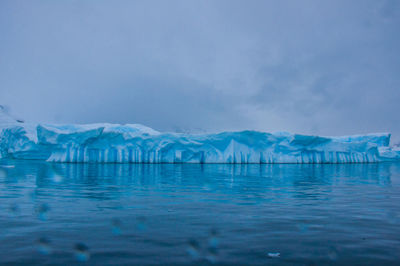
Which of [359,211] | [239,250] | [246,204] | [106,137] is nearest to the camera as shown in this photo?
[239,250]

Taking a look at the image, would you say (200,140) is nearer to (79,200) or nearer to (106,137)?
(106,137)

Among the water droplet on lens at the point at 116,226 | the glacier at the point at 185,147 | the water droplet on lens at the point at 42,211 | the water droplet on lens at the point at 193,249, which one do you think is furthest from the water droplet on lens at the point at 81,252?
the glacier at the point at 185,147

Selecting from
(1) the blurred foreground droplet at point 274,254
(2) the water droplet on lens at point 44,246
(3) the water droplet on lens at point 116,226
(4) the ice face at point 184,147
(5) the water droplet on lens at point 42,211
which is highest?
(4) the ice face at point 184,147

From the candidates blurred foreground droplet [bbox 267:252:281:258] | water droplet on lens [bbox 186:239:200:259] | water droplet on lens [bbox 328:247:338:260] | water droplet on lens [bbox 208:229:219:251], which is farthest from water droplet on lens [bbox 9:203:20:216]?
water droplet on lens [bbox 328:247:338:260]

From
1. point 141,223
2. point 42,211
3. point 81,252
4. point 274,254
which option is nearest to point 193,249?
point 274,254

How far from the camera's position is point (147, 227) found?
4.88 meters

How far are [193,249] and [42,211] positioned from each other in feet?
12.3

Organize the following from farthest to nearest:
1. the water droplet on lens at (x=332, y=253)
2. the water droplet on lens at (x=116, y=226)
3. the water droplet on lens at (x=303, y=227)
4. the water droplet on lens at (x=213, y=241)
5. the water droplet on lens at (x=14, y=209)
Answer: the water droplet on lens at (x=14, y=209), the water droplet on lens at (x=303, y=227), the water droplet on lens at (x=116, y=226), the water droplet on lens at (x=213, y=241), the water droplet on lens at (x=332, y=253)

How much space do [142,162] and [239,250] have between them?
2895cm

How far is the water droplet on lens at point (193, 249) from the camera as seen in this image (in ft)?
11.7

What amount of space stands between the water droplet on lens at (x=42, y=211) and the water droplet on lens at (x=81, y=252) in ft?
6.03

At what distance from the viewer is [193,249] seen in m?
3.78

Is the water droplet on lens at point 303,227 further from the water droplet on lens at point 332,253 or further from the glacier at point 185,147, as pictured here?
the glacier at point 185,147

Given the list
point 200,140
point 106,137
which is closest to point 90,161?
point 106,137
